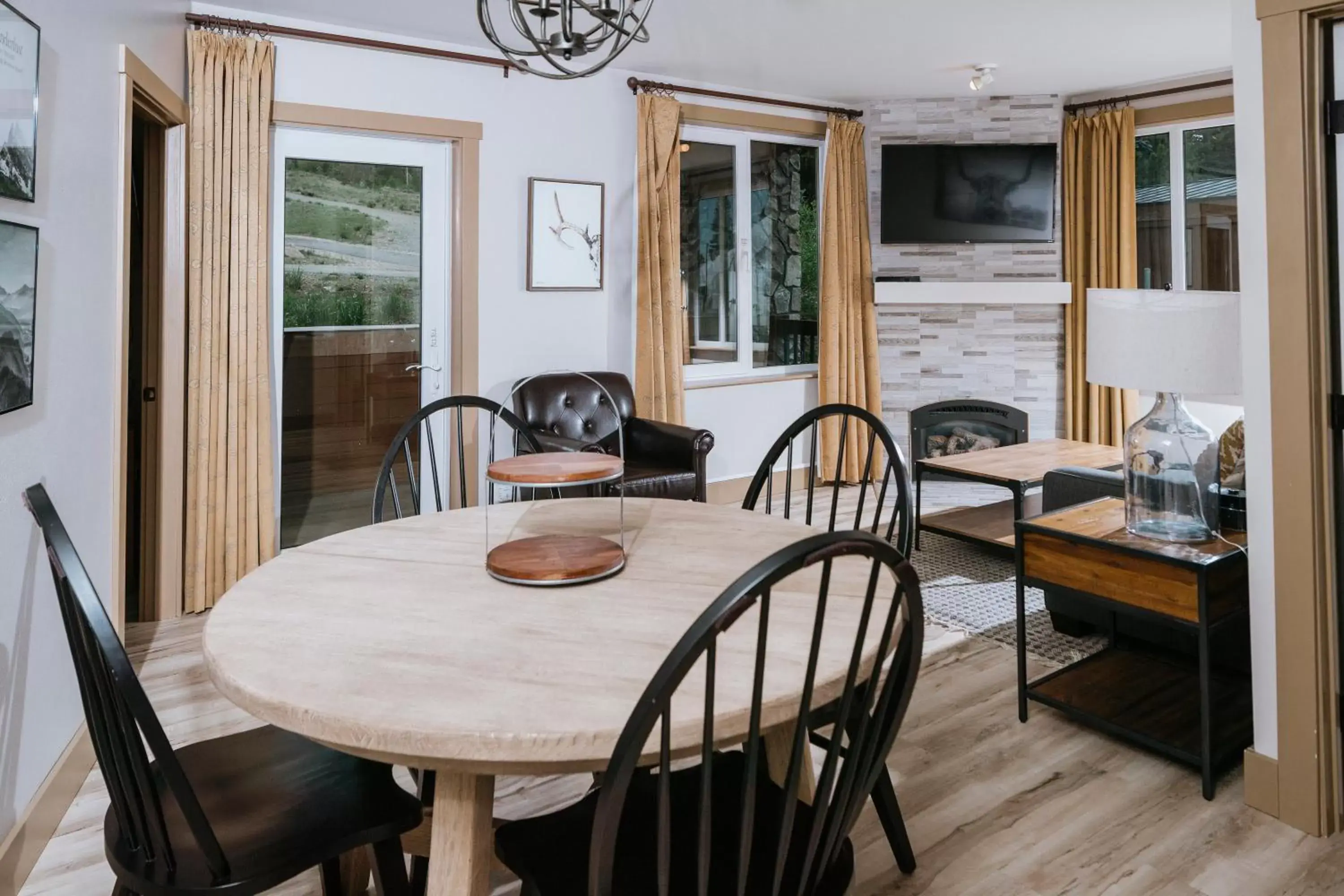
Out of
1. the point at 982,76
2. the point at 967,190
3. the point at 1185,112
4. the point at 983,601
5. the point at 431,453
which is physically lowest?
the point at 983,601

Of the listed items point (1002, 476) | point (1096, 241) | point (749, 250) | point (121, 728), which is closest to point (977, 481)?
point (1002, 476)

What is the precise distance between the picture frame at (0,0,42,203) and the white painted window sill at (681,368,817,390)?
11.3ft

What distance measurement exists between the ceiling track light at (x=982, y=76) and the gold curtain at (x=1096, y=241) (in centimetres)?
103

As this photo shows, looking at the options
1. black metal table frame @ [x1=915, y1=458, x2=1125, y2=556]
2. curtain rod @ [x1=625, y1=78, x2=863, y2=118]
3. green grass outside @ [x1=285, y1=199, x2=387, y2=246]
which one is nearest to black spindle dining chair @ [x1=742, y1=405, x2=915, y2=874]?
black metal table frame @ [x1=915, y1=458, x2=1125, y2=556]

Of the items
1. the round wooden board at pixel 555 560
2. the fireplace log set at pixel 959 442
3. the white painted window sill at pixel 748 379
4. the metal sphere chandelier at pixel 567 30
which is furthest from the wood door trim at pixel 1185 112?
the round wooden board at pixel 555 560

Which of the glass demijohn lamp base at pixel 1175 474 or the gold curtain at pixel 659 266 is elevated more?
the gold curtain at pixel 659 266

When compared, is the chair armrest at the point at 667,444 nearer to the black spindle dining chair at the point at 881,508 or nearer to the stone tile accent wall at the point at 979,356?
the black spindle dining chair at the point at 881,508

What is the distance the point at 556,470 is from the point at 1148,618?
156cm

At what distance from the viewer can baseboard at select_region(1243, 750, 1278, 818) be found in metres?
2.03

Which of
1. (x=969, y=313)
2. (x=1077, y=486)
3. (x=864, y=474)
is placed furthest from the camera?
(x=969, y=313)

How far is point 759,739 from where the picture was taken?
1045mm

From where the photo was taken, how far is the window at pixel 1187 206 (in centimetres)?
535

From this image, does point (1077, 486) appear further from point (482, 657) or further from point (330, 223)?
point (330, 223)

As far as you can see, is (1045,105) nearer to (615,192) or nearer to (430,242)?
(615,192)
